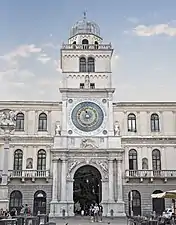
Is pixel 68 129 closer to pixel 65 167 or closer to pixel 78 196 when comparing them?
pixel 65 167

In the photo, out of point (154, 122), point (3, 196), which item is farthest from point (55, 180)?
point (3, 196)

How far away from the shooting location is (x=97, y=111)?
1548 inches

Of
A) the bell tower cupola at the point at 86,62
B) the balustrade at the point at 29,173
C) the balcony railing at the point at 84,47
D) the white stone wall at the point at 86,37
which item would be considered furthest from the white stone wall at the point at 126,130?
the white stone wall at the point at 86,37

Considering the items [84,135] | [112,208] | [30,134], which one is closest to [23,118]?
[30,134]

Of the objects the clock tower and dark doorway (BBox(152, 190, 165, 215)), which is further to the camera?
dark doorway (BBox(152, 190, 165, 215))

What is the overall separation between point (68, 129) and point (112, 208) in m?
9.27

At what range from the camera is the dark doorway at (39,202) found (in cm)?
3700

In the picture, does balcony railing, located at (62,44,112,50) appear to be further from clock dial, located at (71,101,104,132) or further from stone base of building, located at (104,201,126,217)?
stone base of building, located at (104,201,126,217)

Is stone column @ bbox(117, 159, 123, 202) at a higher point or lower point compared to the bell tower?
lower

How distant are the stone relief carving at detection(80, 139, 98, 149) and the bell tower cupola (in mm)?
5916

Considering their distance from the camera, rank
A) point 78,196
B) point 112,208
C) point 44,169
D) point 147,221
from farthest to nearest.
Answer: point 78,196 < point 44,169 < point 112,208 < point 147,221

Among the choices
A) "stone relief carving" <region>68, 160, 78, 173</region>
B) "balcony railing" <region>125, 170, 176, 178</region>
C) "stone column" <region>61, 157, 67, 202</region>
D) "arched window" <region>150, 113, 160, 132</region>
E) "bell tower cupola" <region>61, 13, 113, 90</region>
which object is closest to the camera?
"stone column" <region>61, 157, 67, 202</region>

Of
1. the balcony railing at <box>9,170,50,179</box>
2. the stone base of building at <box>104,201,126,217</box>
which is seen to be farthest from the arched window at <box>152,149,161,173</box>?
the balcony railing at <box>9,170,50,179</box>

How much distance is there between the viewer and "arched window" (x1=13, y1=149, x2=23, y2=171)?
3834 centimetres
